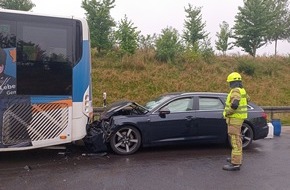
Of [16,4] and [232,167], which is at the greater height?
[16,4]

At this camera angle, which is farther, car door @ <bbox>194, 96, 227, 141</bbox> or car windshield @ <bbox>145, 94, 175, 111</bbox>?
car windshield @ <bbox>145, 94, 175, 111</bbox>

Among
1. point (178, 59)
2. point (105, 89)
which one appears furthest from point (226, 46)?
point (105, 89)

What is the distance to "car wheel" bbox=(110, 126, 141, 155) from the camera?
805 cm

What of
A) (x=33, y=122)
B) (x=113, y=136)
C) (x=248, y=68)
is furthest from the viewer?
(x=248, y=68)

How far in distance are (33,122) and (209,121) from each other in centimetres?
417

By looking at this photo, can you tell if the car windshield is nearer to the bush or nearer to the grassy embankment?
the grassy embankment

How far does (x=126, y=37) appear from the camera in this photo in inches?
901

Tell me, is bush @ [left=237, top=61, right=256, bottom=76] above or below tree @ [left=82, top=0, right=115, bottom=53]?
below

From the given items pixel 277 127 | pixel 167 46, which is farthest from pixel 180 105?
pixel 167 46

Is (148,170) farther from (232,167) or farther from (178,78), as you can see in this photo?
(178,78)

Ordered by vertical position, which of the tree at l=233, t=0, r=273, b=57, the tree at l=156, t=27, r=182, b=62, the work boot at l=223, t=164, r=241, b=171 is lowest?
the work boot at l=223, t=164, r=241, b=171

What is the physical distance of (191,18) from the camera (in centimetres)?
2789

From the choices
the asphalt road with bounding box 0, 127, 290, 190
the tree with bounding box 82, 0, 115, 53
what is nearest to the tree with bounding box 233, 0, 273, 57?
the tree with bounding box 82, 0, 115, 53

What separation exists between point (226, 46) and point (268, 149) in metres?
22.6
